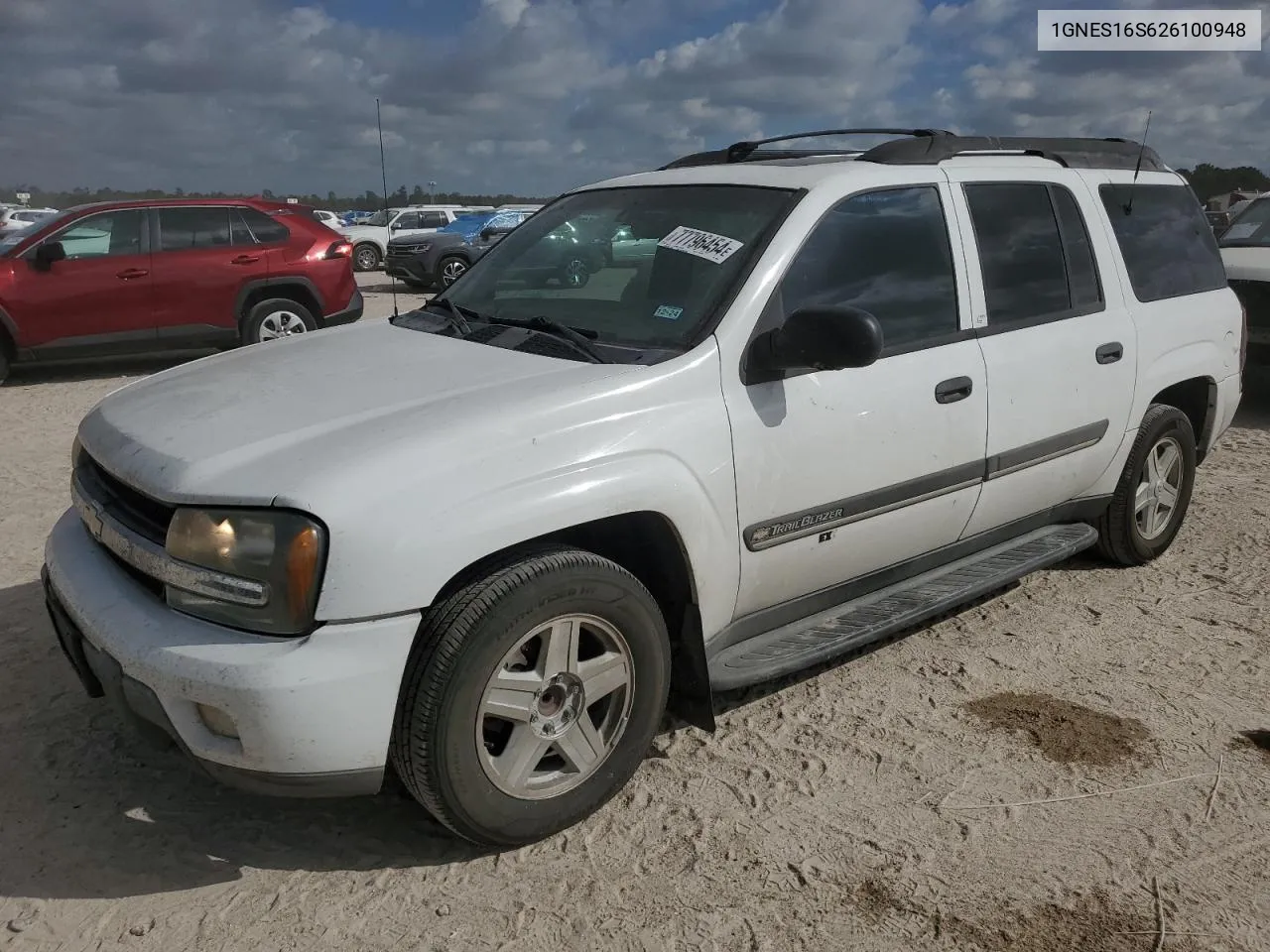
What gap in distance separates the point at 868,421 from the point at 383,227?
2413 cm

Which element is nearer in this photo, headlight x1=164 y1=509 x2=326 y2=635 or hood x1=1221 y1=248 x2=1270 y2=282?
headlight x1=164 y1=509 x2=326 y2=635

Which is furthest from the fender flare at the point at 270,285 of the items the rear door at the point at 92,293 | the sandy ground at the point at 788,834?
the sandy ground at the point at 788,834

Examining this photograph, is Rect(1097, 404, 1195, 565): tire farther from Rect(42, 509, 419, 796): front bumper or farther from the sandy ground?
Rect(42, 509, 419, 796): front bumper

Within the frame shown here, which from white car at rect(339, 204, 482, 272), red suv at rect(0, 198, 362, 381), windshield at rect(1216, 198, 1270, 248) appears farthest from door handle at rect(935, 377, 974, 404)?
white car at rect(339, 204, 482, 272)

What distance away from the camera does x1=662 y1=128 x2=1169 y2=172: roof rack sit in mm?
3688

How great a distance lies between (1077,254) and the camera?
4117 mm

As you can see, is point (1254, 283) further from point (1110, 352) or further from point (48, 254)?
point (48, 254)

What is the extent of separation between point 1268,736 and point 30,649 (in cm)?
436

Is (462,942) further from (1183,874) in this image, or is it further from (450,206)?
(450,206)

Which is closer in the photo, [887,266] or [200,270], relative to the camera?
[887,266]

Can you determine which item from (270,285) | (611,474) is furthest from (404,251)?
(611,474)

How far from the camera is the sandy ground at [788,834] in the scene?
247 cm

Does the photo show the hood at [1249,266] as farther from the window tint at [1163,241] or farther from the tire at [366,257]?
the tire at [366,257]

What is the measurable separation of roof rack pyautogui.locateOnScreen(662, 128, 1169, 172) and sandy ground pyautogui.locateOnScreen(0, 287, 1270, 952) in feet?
6.08
